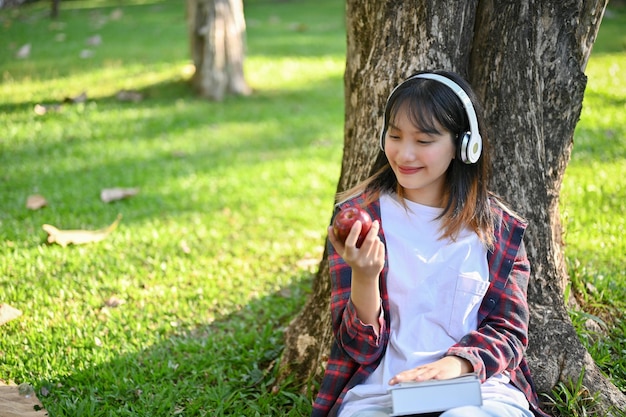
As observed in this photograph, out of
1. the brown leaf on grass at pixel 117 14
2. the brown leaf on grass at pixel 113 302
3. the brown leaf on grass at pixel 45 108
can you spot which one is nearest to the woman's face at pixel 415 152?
the brown leaf on grass at pixel 113 302

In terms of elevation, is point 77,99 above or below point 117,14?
below

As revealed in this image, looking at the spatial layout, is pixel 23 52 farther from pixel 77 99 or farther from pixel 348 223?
pixel 348 223

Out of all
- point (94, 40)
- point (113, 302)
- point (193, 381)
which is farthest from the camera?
point (94, 40)

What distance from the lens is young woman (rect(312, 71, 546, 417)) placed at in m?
2.31

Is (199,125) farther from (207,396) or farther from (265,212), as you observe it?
(207,396)

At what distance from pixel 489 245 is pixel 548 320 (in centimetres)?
71

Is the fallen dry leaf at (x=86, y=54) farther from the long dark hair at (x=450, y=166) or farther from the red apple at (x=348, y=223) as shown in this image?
the red apple at (x=348, y=223)

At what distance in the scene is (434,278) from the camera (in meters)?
2.42

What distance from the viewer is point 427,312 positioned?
2402mm

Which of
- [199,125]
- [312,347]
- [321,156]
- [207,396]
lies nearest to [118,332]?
[207,396]

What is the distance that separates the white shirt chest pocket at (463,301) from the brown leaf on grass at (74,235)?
3075 millimetres

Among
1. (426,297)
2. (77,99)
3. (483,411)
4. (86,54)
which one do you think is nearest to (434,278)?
(426,297)

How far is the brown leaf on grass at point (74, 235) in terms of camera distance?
455 centimetres

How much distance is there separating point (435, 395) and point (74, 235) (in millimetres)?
3312
